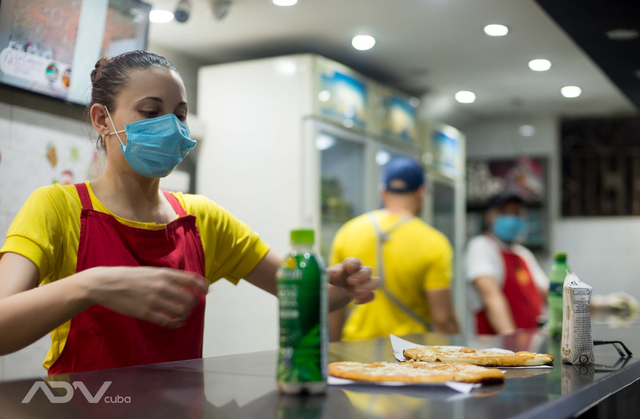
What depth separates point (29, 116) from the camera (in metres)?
2.77

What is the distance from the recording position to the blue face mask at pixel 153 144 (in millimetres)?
1393

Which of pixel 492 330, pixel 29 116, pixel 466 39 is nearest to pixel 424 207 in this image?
pixel 466 39

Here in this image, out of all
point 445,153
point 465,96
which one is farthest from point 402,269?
point 465,96

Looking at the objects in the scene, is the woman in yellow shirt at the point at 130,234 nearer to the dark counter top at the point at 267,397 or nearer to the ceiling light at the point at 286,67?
the dark counter top at the point at 267,397

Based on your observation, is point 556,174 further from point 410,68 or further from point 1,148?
point 1,148

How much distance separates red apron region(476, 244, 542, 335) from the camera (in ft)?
11.8

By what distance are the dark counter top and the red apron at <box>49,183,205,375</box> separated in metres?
0.13

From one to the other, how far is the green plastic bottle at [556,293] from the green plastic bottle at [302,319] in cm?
145

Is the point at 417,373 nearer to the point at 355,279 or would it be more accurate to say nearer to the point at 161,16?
the point at 355,279

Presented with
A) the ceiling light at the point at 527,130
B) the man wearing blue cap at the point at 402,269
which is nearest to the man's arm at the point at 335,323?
the man wearing blue cap at the point at 402,269

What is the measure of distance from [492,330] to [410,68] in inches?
90.3

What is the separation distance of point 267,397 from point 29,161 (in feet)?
7.38

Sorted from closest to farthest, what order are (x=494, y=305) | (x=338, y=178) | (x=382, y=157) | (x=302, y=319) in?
(x=302, y=319) → (x=494, y=305) → (x=338, y=178) → (x=382, y=157)

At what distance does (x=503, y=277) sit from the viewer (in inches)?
144
